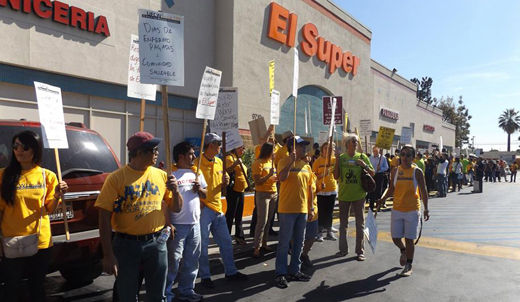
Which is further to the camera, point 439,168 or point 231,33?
point 439,168

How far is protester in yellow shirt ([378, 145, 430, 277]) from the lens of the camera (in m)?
5.55

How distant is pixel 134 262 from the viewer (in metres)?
2.90

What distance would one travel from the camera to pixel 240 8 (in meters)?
15.5

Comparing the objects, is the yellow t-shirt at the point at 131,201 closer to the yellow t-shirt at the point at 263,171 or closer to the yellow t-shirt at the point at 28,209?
the yellow t-shirt at the point at 28,209

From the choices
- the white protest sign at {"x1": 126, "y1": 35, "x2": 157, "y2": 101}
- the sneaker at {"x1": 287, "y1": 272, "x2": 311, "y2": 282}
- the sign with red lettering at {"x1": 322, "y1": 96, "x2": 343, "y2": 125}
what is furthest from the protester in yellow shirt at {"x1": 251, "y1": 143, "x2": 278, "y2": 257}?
the sign with red lettering at {"x1": 322, "y1": 96, "x2": 343, "y2": 125}

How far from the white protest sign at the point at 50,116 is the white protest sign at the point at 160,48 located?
91 centimetres

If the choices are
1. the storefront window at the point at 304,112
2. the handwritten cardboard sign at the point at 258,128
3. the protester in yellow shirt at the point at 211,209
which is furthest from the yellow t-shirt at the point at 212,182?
the storefront window at the point at 304,112

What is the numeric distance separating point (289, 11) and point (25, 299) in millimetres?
17075

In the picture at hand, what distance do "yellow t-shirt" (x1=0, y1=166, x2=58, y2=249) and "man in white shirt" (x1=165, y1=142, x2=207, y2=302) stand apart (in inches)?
48.4

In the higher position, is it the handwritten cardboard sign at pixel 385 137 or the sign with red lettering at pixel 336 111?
the sign with red lettering at pixel 336 111

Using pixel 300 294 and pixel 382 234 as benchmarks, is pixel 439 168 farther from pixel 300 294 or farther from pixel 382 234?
pixel 300 294

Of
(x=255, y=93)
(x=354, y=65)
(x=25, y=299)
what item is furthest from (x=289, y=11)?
(x=25, y=299)

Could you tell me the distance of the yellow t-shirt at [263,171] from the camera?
6027 millimetres

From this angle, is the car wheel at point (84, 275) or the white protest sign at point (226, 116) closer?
the car wheel at point (84, 275)
